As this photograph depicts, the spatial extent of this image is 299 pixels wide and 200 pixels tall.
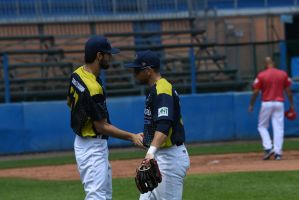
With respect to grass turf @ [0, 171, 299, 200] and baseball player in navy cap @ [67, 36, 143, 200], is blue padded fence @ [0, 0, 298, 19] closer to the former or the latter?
grass turf @ [0, 171, 299, 200]

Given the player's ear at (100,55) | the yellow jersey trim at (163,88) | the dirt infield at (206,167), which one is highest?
the player's ear at (100,55)

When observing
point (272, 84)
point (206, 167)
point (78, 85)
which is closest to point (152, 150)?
point (78, 85)

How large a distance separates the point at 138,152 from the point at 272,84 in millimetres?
4004

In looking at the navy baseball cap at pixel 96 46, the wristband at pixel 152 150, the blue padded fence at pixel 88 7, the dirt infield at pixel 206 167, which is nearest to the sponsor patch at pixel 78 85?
the navy baseball cap at pixel 96 46

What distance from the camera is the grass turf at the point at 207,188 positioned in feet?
33.3

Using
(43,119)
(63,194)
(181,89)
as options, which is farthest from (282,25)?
(63,194)

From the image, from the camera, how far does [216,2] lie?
26438 millimetres

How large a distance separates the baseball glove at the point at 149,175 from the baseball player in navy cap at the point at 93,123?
457mm

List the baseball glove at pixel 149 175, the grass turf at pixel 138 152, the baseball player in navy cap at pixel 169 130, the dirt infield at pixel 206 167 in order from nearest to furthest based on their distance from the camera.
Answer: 1. the baseball glove at pixel 149 175
2. the baseball player in navy cap at pixel 169 130
3. the dirt infield at pixel 206 167
4. the grass turf at pixel 138 152

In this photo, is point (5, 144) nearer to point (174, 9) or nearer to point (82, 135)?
point (174, 9)

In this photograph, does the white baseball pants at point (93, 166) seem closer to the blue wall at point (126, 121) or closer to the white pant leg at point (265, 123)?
the white pant leg at point (265, 123)

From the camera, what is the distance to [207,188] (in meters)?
10.8

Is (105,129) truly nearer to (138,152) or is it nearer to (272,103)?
(272,103)

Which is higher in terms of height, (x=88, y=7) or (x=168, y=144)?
(x=88, y=7)
